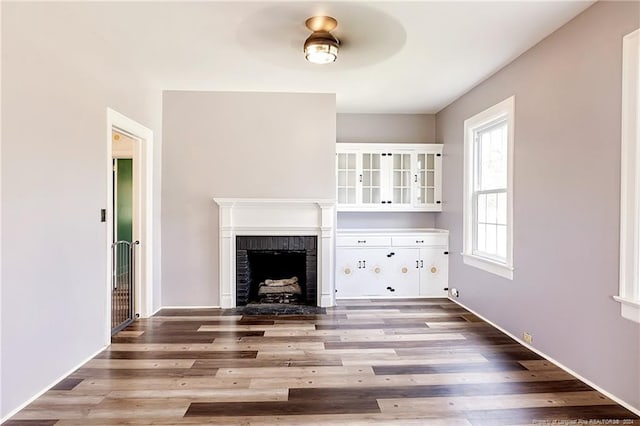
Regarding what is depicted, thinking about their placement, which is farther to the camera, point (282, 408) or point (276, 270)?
point (276, 270)

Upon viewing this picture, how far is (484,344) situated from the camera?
327 centimetres

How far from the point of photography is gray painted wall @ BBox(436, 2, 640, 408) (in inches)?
91.4

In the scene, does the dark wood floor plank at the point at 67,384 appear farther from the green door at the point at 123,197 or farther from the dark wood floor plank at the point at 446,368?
the green door at the point at 123,197

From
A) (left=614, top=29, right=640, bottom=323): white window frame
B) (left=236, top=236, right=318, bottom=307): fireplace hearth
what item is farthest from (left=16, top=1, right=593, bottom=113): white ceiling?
(left=236, top=236, right=318, bottom=307): fireplace hearth

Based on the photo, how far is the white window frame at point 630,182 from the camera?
2182 mm

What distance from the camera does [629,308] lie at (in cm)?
222

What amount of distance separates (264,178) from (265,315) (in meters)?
1.60

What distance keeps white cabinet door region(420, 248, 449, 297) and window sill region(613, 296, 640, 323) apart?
8.68ft

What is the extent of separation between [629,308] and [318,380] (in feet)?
6.61

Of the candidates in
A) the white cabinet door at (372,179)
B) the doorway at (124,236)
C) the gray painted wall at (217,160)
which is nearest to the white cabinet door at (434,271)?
the white cabinet door at (372,179)

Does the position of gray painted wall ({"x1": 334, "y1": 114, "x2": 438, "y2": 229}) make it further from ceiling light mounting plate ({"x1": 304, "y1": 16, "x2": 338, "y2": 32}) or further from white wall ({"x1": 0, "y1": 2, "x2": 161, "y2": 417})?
white wall ({"x1": 0, "y1": 2, "x2": 161, "y2": 417})

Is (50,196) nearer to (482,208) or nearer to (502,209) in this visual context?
(502,209)

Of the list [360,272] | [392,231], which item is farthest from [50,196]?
[392,231]

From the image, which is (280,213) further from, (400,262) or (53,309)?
(53,309)
